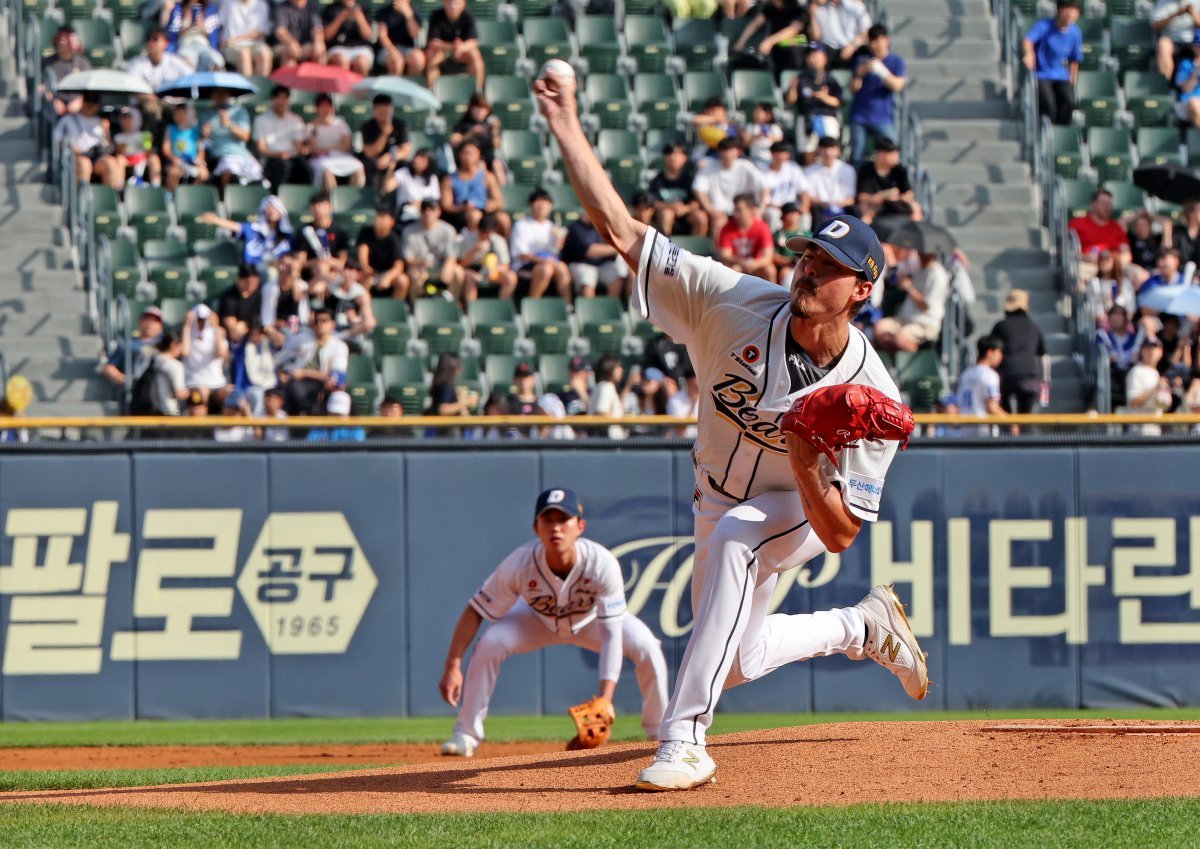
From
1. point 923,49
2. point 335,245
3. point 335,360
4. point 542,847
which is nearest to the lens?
point 542,847

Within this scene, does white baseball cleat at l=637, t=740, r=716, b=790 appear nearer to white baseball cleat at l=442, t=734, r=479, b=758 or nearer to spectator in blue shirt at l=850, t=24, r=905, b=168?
white baseball cleat at l=442, t=734, r=479, b=758

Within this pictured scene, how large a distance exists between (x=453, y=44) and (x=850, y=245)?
12.1 metres

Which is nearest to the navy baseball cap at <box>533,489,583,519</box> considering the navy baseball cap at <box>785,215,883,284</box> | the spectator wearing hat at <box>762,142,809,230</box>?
the navy baseball cap at <box>785,215,883,284</box>

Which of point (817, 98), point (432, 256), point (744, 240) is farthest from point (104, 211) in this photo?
point (817, 98)

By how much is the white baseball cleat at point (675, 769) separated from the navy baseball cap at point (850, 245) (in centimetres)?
176

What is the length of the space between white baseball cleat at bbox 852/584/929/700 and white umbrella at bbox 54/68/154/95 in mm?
10628

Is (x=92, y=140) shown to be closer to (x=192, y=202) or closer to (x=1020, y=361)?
(x=192, y=202)

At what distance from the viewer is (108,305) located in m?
14.9

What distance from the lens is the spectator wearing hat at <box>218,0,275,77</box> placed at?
1705cm

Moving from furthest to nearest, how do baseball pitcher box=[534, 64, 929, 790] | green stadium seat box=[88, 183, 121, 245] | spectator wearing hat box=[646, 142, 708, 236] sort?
green stadium seat box=[88, 183, 121, 245]
spectator wearing hat box=[646, 142, 708, 236]
baseball pitcher box=[534, 64, 929, 790]

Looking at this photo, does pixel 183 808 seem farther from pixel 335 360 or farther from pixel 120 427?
pixel 335 360

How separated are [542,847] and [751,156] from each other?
12097mm

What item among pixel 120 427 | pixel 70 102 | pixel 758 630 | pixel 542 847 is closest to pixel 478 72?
pixel 70 102

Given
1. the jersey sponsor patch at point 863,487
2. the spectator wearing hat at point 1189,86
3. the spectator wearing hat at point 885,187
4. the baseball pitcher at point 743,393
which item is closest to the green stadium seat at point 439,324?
the spectator wearing hat at point 885,187
